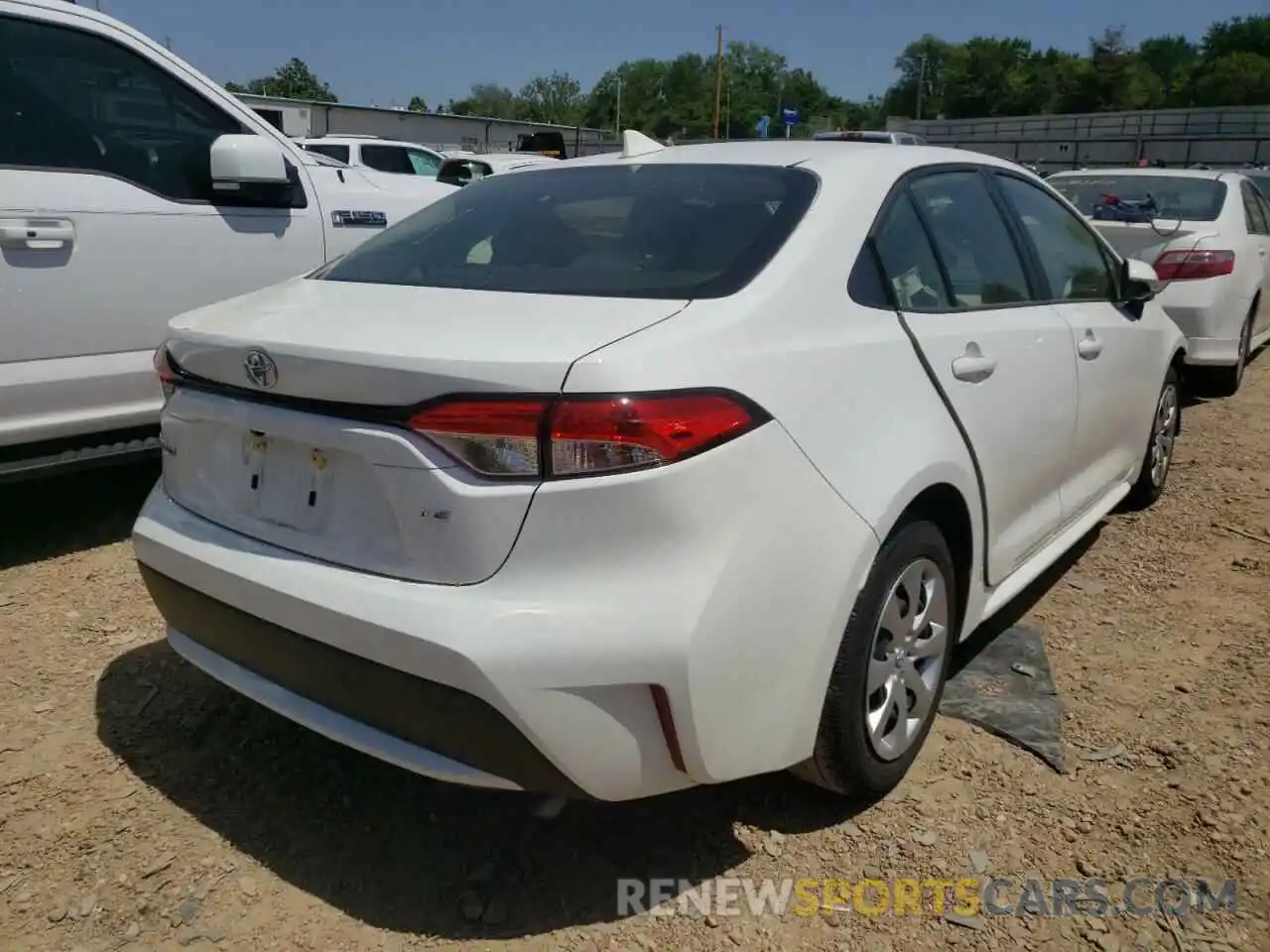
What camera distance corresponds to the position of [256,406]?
220cm

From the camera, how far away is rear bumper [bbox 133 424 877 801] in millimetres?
1873

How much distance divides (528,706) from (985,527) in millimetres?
1482

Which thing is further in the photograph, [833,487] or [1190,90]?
[1190,90]

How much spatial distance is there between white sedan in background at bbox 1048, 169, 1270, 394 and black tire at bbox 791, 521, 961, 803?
16.1ft

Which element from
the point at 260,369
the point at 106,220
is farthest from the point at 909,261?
the point at 106,220

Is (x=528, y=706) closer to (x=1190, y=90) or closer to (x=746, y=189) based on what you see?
(x=746, y=189)

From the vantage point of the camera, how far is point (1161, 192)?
7.28 metres

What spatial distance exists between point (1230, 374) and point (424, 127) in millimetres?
35612

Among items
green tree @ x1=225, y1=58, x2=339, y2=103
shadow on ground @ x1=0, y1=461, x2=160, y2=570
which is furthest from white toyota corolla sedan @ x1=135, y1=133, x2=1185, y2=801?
green tree @ x1=225, y1=58, x2=339, y2=103

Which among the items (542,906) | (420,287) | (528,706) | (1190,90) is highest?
(1190,90)

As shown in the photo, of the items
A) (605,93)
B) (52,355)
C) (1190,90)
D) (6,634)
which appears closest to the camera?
(6,634)

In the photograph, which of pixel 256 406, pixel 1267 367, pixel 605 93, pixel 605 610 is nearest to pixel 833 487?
pixel 605 610

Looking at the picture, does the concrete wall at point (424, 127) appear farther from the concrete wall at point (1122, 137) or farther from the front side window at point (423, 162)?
the concrete wall at point (1122, 137)

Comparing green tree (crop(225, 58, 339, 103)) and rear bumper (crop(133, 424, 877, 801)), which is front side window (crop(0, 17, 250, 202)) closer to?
rear bumper (crop(133, 424, 877, 801))
